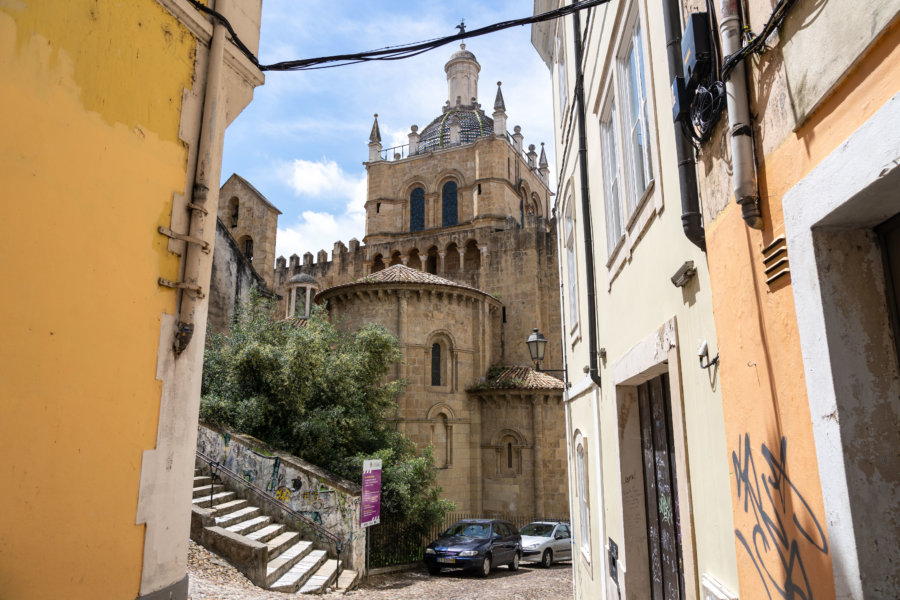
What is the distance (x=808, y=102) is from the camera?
230 cm

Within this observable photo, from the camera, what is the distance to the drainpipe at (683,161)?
3494 mm

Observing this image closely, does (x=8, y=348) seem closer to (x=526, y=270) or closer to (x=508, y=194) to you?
(x=526, y=270)

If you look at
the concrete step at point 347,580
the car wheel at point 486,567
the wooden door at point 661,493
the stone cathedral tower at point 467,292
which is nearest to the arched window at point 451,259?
the stone cathedral tower at point 467,292

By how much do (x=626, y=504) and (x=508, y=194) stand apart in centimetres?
3061

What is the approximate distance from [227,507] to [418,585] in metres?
4.57

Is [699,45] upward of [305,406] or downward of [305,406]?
upward

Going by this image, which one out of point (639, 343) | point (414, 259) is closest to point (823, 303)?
point (639, 343)

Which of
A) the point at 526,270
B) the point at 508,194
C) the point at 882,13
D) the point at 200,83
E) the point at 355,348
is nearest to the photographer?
the point at 882,13

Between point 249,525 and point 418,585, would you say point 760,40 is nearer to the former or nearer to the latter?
point 249,525

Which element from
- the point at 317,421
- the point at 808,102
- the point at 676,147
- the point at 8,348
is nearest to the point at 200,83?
the point at 8,348

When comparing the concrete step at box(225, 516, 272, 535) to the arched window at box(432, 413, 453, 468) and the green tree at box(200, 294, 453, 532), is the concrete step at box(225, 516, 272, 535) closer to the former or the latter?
the green tree at box(200, 294, 453, 532)

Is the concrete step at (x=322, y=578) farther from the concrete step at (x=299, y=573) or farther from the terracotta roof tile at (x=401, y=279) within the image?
the terracotta roof tile at (x=401, y=279)

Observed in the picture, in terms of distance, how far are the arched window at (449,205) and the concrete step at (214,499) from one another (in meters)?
25.5

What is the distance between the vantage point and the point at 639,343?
5.02 metres
